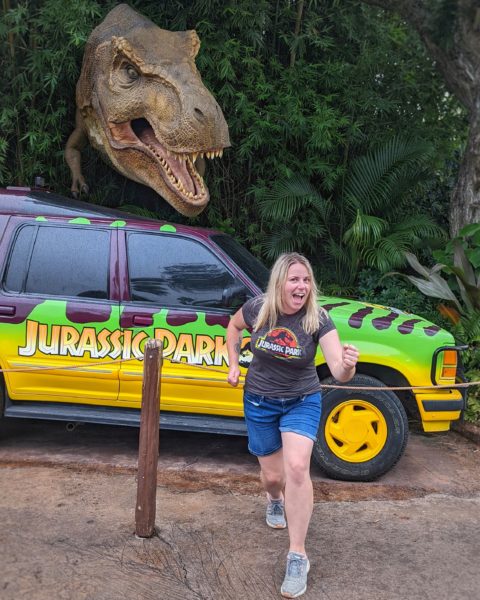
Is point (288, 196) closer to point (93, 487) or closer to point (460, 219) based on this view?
point (460, 219)

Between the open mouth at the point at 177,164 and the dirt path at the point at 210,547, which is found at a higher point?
the open mouth at the point at 177,164

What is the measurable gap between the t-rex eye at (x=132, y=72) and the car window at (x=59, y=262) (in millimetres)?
2405

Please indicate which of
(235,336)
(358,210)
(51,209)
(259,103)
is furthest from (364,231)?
(235,336)

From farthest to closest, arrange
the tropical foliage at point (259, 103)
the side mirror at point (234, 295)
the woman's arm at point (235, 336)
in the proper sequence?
the tropical foliage at point (259, 103) < the side mirror at point (234, 295) < the woman's arm at point (235, 336)

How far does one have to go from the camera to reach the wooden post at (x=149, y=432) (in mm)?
3496

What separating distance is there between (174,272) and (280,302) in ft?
5.81

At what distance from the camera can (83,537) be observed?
11.9 ft

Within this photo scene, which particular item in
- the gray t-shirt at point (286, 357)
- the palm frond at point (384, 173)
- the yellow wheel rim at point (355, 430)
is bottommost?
the yellow wheel rim at point (355, 430)

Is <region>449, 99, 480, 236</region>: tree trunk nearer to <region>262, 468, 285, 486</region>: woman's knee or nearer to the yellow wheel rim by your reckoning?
the yellow wheel rim

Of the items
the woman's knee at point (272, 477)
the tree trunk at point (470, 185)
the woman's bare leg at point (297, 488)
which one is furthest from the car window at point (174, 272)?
the tree trunk at point (470, 185)

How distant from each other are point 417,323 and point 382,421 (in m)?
0.77

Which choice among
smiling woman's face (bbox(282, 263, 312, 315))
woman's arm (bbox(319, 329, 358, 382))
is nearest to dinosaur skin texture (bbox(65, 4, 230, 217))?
smiling woman's face (bbox(282, 263, 312, 315))

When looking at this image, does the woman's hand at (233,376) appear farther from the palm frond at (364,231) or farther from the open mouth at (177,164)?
the palm frond at (364,231)

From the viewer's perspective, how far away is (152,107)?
648 centimetres
